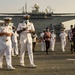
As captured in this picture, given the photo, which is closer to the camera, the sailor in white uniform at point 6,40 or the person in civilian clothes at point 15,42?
the sailor in white uniform at point 6,40

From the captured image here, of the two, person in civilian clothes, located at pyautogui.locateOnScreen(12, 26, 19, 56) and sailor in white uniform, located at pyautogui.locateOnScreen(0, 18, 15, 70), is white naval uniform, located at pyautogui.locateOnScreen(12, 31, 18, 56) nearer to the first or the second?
person in civilian clothes, located at pyautogui.locateOnScreen(12, 26, 19, 56)

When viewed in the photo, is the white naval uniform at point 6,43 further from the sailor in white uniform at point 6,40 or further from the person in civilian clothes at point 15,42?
the person in civilian clothes at point 15,42

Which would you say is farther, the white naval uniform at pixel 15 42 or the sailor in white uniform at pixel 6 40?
the white naval uniform at pixel 15 42

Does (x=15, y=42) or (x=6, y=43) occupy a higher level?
(x=15, y=42)

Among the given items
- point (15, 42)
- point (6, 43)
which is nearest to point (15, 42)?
point (15, 42)

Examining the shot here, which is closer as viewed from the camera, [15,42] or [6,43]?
[6,43]

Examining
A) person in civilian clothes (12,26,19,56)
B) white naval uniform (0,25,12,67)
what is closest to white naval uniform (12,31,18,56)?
person in civilian clothes (12,26,19,56)

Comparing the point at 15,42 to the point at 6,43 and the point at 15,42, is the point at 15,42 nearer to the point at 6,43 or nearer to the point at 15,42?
the point at 15,42

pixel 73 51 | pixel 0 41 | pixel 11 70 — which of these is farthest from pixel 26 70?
pixel 73 51

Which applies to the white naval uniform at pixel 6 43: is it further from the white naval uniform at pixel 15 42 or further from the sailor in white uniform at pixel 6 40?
the white naval uniform at pixel 15 42

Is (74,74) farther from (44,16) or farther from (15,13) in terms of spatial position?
(15,13)

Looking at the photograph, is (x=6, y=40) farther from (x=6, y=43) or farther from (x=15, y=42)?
(x=15, y=42)

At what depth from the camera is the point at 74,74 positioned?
40.0 feet

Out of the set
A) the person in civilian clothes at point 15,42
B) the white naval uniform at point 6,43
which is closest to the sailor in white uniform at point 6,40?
the white naval uniform at point 6,43
